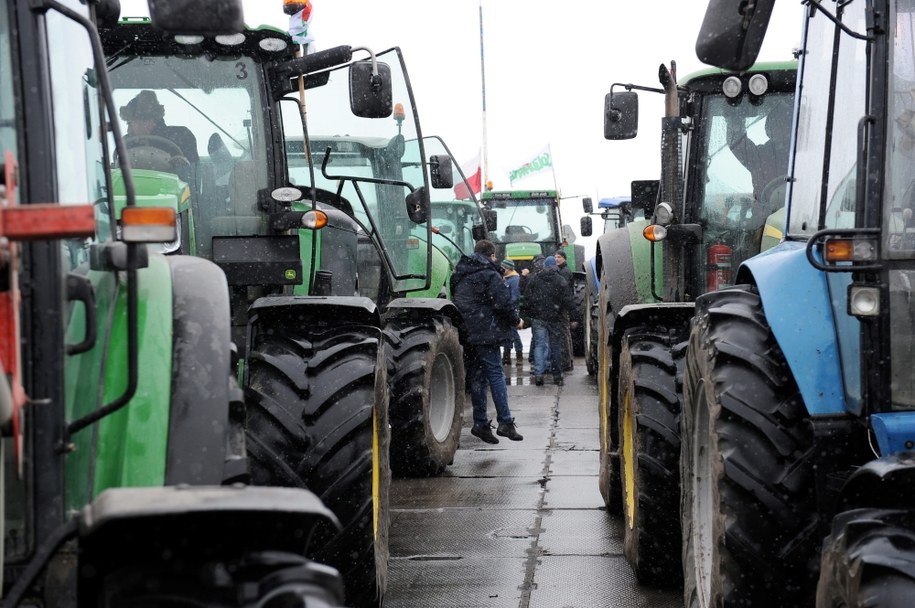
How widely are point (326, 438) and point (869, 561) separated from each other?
270 cm

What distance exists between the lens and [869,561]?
285cm

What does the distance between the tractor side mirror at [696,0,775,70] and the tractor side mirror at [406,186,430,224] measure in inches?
186

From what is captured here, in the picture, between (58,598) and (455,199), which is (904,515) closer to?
(58,598)

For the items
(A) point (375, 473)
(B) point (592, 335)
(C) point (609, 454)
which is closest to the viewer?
(A) point (375, 473)

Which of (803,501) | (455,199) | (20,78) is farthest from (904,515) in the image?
(455,199)

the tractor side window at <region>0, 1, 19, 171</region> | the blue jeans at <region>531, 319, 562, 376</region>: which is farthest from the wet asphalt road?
the blue jeans at <region>531, 319, 562, 376</region>

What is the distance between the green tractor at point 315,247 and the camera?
5.12 meters

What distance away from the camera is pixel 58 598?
254 centimetres

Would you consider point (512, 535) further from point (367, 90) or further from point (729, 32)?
point (729, 32)

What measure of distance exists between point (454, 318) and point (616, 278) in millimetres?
1304

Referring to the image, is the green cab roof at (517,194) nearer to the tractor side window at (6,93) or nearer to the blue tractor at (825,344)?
the blue tractor at (825,344)

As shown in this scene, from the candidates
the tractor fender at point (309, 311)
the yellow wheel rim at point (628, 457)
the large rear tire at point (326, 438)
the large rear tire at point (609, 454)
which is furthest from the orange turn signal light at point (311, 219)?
the large rear tire at point (609, 454)

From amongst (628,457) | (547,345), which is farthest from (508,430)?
(547,345)

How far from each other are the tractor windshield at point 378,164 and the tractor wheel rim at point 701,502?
10.3 feet
